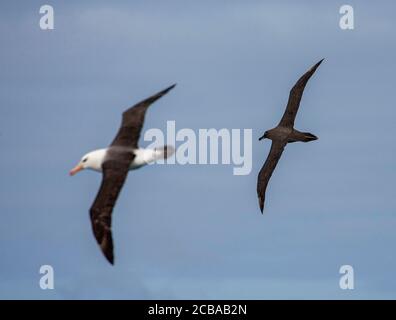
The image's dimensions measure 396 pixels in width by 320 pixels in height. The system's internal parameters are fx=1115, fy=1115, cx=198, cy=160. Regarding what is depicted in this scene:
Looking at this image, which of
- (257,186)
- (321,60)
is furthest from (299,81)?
(257,186)

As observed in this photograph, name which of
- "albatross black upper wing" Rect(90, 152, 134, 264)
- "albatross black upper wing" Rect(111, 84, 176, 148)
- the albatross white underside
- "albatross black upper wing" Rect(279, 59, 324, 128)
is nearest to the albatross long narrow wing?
"albatross black upper wing" Rect(279, 59, 324, 128)

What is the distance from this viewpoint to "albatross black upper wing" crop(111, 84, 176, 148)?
3114 cm

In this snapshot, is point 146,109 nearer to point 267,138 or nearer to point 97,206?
point 97,206

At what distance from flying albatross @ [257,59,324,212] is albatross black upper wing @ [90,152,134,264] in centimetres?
905

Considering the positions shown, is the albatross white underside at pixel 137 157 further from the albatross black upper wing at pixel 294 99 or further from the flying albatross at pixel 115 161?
the albatross black upper wing at pixel 294 99

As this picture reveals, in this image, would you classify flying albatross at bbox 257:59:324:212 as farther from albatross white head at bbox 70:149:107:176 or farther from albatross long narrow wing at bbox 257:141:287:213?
albatross white head at bbox 70:149:107:176

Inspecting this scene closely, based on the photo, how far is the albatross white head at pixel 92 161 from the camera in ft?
101

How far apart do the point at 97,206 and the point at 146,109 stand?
11.7ft

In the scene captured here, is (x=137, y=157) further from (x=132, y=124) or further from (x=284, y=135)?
(x=284, y=135)

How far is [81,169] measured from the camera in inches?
1241

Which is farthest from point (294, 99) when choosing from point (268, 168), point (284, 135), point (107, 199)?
point (107, 199)

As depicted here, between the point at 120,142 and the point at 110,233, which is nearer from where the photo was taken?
the point at 110,233
